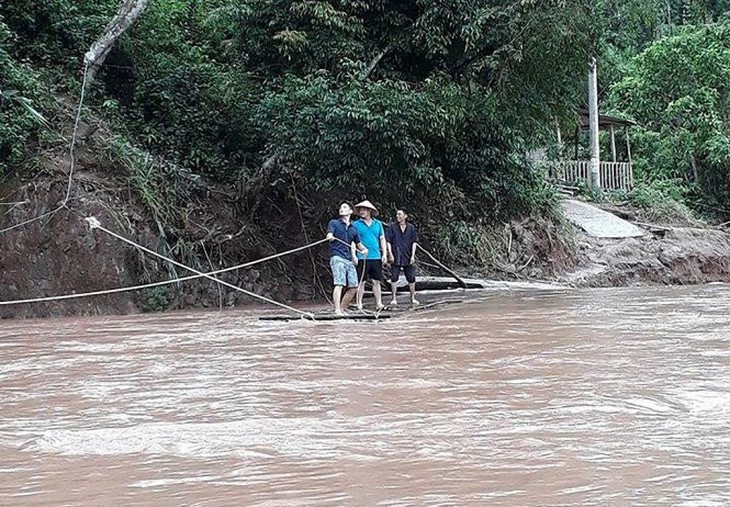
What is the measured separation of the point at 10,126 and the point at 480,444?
41.9 feet

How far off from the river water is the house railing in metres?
19.5

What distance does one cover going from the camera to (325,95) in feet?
49.3

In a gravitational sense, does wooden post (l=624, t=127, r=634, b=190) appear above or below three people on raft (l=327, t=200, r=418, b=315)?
above

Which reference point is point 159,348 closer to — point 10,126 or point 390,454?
point 390,454

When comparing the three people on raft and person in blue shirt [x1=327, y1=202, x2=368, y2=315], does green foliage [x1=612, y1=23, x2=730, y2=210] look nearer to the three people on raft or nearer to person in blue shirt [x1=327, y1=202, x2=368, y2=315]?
the three people on raft

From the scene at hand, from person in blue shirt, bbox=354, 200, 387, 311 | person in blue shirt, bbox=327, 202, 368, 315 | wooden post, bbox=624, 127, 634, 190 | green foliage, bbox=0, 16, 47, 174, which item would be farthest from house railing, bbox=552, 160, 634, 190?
person in blue shirt, bbox=327, 202, 368, 315

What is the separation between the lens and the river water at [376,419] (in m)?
3.55

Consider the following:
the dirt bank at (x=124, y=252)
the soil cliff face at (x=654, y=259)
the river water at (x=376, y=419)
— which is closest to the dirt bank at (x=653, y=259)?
the soil cliff face at (x=654, y=259)

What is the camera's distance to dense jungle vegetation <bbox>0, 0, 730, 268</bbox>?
1512 cm

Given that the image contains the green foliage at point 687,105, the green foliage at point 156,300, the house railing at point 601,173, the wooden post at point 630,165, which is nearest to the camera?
the green foliage at point 156,300

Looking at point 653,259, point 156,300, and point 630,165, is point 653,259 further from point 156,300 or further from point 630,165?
point 156,300

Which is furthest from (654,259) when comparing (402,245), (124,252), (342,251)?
(124,252)

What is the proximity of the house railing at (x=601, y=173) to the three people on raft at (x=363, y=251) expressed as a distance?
15.2 m

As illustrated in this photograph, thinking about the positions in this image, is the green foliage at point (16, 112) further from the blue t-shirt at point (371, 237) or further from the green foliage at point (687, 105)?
the green foliage at point (687, 105)
